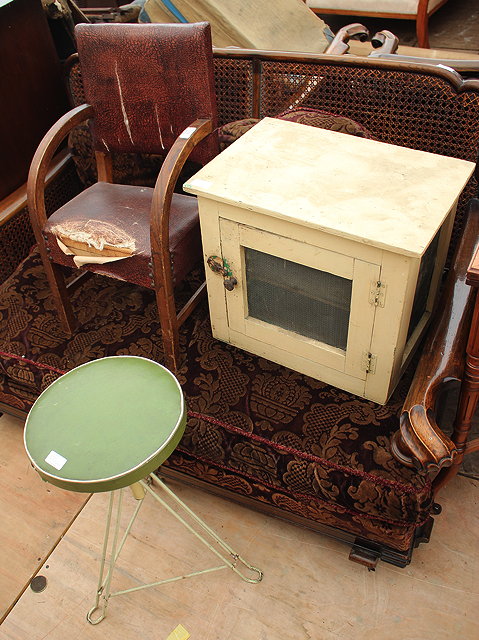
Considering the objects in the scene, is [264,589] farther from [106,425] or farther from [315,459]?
[106,425]

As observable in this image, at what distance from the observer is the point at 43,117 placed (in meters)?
2.33

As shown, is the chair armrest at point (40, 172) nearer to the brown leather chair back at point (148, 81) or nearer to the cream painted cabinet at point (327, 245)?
the brown leather chair back at point (148, 81)

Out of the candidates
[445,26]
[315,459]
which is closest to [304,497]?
[315,459]

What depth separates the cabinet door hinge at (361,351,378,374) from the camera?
4.99ft

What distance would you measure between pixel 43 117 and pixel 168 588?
5.85 ft

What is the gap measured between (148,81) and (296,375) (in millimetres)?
983

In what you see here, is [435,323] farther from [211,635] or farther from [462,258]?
[211,635]

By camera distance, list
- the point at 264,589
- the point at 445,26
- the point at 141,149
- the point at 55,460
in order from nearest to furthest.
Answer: the point at 55,460 → the point at 264,589 → the point at 141,149 → the point at 445,26

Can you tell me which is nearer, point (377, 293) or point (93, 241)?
point (377, 293)

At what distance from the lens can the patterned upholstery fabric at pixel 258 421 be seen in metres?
1.49

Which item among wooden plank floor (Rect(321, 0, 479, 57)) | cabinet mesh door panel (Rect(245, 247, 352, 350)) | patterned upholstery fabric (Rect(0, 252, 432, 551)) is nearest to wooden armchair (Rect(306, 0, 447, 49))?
wooden plank floor (Rect(321, 0, 479, 57))

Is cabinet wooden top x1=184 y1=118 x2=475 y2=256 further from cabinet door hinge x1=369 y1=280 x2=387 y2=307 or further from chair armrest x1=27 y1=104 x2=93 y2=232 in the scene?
chair armrest x1=27 y1=104 x2=93 y2=232

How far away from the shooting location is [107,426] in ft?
4.07

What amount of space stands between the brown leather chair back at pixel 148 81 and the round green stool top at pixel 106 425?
0.79m
